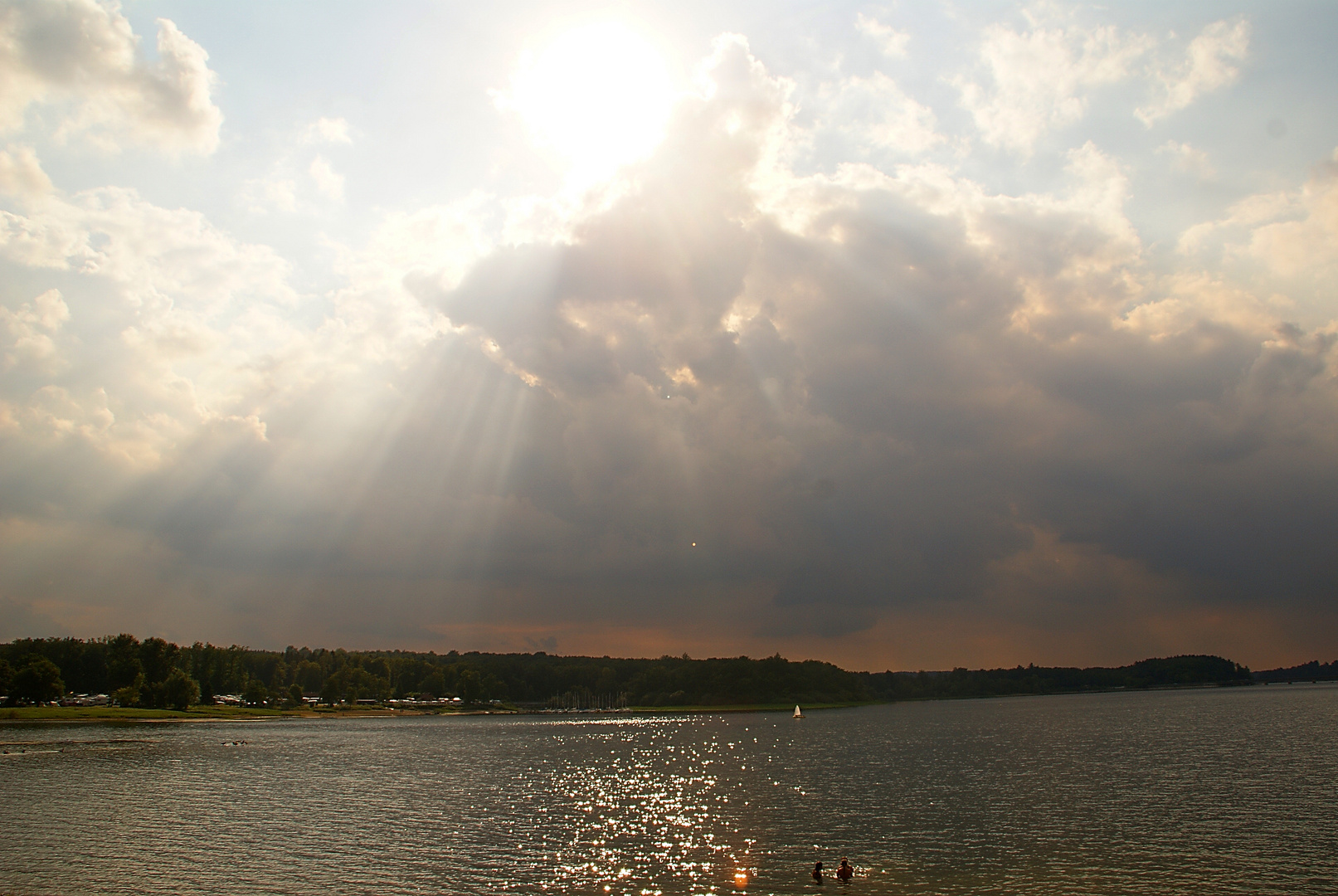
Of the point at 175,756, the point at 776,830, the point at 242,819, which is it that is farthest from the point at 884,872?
the point at 175,756

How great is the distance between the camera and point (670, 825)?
70.1m

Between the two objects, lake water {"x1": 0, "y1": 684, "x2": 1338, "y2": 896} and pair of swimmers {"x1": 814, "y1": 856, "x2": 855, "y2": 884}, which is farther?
lake water {"x1": 0, "y1": 684, "x2": 1338, "y2": 896}

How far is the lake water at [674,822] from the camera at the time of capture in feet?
164

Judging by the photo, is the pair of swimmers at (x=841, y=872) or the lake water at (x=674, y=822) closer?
the pair of swimmers at (x=841, y=872)

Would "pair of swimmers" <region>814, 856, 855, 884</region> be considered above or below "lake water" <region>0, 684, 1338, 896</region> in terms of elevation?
above

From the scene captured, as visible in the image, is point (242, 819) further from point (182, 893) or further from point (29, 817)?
point (182, 893)

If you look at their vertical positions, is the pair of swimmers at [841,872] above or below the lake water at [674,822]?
above

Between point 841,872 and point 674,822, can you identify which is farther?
point 674,822

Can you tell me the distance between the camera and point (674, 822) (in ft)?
235

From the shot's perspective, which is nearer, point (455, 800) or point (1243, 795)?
point (1243, 795)

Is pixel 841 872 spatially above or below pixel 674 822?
above

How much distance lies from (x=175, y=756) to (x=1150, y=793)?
13390 centimetres

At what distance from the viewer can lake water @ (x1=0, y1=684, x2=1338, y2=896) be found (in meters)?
50.1

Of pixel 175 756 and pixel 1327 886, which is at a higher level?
pixel 1327 886
